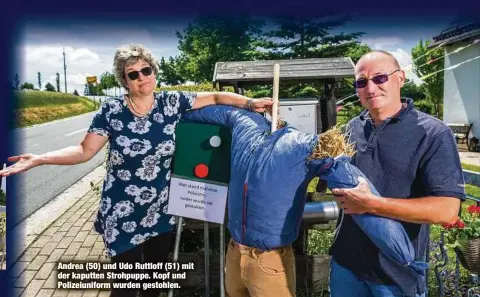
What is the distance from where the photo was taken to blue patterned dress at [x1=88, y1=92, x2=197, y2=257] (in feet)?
6.88

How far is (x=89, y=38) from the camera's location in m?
3.29

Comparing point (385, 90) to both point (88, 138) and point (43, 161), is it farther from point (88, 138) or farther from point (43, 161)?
point (43, 161)

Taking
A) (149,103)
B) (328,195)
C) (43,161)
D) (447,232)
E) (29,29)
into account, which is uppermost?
(29,29)

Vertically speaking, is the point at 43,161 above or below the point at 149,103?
below

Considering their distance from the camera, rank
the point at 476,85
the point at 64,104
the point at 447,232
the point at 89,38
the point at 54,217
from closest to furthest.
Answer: the point at 447,232 < the point at 89,38 < the point at 54,217 < the point at 64,104 < the point at 476,85

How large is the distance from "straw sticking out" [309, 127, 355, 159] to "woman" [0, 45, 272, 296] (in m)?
0.42

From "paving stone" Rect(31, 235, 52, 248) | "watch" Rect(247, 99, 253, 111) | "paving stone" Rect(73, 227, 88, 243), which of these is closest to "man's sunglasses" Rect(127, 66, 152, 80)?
"watch" Rect(247, 99, 253, 111)

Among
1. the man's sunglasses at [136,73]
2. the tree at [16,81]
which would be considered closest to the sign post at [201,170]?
the man's sunglasses at [136,73]

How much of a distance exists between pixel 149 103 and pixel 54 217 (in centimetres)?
365

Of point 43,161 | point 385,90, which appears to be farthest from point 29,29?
point 385,90

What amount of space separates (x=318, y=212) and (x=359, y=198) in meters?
0.83

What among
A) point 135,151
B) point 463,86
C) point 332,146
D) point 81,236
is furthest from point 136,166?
point 463,86

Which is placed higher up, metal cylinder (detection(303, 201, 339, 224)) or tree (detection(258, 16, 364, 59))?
tree (detection(258, 16, 364, 59))

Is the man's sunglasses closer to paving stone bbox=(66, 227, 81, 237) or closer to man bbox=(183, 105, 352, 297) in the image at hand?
man bbox=(183, 105, 352, 297)
